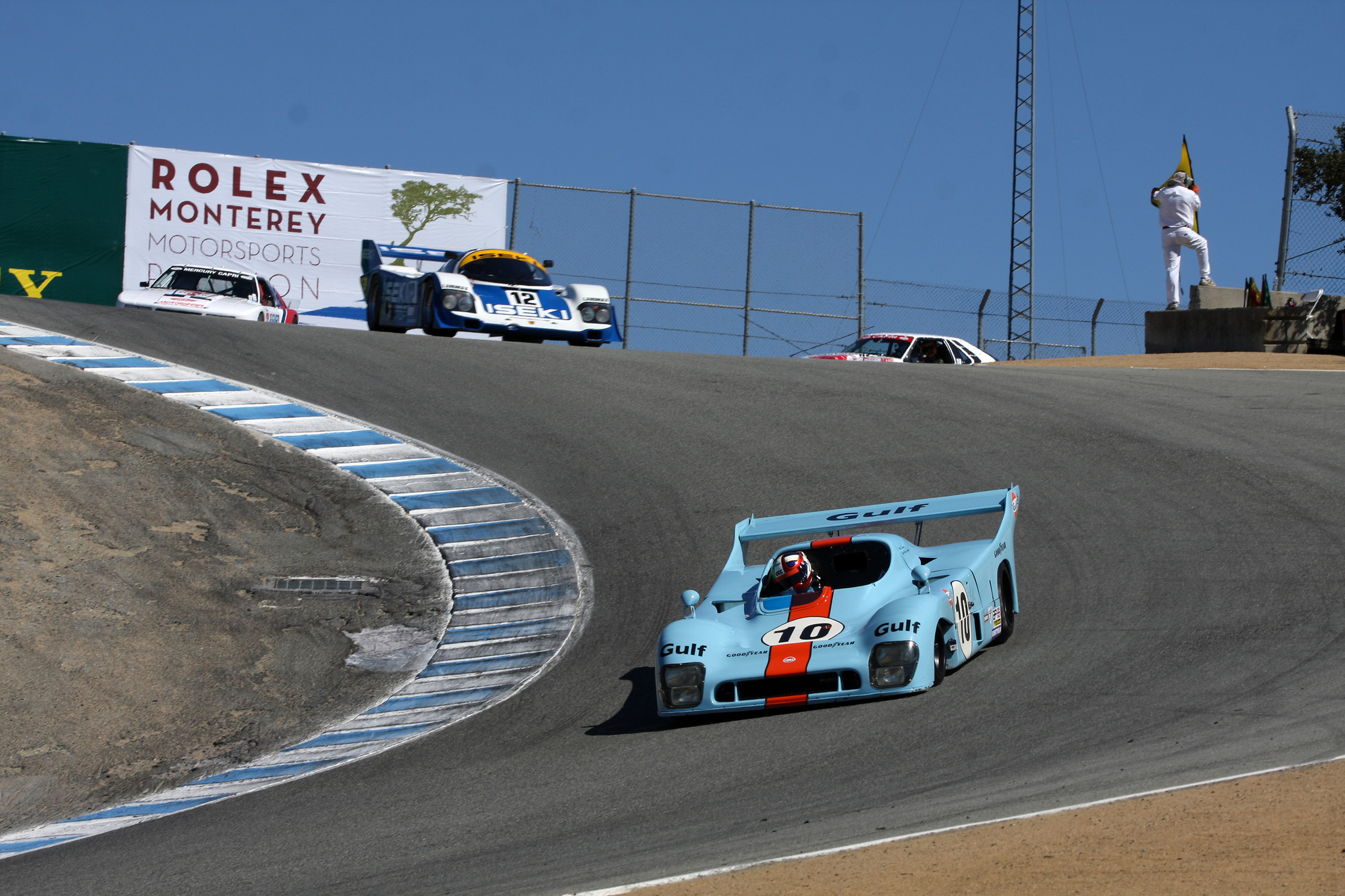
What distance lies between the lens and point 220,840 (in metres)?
5.93

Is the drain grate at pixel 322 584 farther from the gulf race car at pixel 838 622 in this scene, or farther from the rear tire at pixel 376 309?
the rear tire at pixel 376 309

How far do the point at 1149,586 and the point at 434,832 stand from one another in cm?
549

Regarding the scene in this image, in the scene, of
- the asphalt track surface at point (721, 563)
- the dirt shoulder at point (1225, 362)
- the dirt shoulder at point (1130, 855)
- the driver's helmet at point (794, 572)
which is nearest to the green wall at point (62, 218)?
the asphalt track surface at point (721, 563)

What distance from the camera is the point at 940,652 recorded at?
738 cm

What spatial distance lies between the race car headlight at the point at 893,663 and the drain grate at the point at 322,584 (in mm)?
5204

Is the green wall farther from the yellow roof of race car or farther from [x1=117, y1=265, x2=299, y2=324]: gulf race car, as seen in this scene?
the yellow roof of race car

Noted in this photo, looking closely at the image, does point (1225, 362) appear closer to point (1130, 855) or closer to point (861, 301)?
point (861, 301)

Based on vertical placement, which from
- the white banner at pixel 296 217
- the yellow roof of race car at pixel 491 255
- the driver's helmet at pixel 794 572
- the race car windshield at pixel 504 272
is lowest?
the driver's helmet at pixel 794 572

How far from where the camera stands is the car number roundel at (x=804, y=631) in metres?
7.34

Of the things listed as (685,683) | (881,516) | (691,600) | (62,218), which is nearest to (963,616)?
(881,516)

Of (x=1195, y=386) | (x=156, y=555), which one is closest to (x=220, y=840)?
(x=156, y=555)

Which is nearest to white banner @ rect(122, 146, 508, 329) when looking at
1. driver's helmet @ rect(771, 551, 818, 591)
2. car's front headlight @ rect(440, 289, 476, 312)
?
car's front headlight @ rect(440, 289, 476, 312)

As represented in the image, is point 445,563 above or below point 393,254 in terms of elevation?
below

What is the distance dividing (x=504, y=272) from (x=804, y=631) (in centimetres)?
1178
